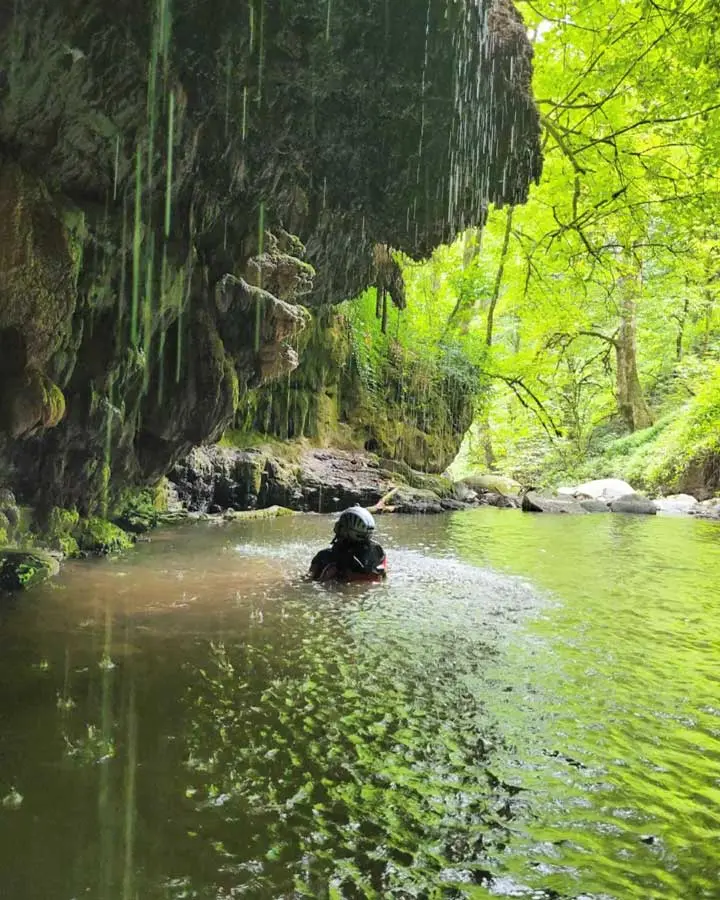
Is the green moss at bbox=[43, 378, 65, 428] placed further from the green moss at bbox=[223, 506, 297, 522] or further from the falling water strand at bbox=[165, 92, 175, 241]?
the green moss at bbox=[223, 506, 297, 522]

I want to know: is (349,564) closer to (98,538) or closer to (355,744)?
(98,538)

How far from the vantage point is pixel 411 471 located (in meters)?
21.1

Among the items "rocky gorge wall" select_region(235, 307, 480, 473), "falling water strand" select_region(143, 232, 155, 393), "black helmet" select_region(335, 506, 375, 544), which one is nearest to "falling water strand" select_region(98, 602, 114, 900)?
"black helmet" select_region(335, 506, 375, 544)

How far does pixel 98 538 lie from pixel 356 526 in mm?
4226

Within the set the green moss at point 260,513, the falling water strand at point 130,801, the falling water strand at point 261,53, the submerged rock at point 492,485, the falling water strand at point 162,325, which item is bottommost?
the falling water strand at point 130,801

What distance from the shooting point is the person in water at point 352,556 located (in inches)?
323

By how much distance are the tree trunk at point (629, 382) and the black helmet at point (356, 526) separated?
2373 centimetres

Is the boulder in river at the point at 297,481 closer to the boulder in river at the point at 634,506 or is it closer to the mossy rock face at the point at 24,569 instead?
the boulder in river at the point at 634,506

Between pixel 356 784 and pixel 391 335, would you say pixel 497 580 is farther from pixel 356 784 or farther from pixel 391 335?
pixel 391 335

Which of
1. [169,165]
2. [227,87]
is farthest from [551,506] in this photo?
[227,87]

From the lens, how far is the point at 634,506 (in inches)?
809

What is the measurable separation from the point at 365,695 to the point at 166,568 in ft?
16.4

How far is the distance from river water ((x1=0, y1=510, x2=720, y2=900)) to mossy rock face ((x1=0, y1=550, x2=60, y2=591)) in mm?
426

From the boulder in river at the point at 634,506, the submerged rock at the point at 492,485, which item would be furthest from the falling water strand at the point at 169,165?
the submerged rock at the point at 492,485
